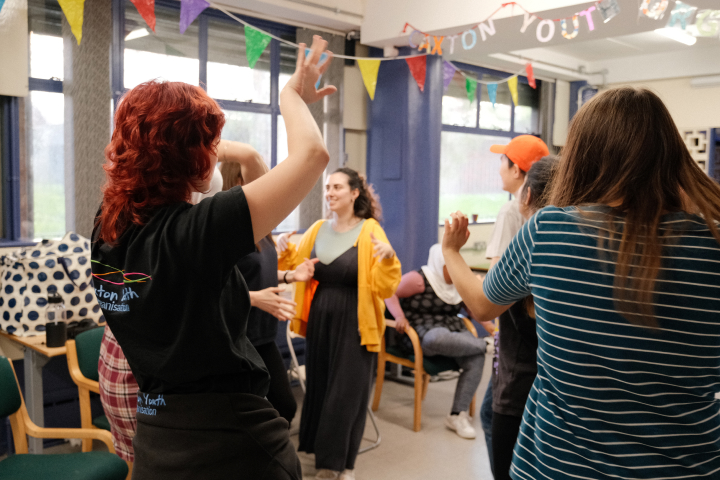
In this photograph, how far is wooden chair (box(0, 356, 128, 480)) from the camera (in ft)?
6.75

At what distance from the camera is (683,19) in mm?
3102

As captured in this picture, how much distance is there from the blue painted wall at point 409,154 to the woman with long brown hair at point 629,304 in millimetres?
3799

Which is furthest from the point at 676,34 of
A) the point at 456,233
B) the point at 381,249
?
the point at 456,233

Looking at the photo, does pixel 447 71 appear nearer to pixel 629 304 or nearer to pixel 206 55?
pixel 206 55

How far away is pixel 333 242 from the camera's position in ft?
10.3

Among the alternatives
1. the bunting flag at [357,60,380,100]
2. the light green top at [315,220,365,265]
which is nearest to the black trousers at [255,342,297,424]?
the light green top at [315,220,365,265]

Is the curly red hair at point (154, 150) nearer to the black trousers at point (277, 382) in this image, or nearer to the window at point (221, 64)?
the black trousers at point (277, 382)

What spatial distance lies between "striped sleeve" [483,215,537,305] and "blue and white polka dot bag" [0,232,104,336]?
104 inches

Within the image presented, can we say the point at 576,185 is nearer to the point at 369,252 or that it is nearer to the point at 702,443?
the point at 702,443

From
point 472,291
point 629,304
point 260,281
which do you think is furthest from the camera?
point 260,281

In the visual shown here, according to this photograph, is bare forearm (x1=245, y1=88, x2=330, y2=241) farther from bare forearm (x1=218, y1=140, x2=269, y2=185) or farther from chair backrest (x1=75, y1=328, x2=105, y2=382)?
chair backrest (x1=75, y1=328, x2=105, y2=382)

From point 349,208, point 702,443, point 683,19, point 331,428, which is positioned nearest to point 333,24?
point 349,208

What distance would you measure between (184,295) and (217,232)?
0.14 m

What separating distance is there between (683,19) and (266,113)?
2909mm
